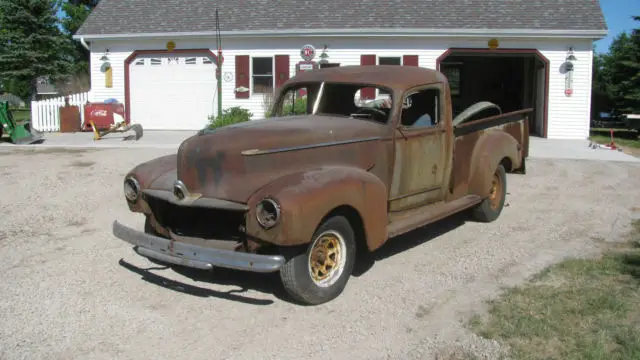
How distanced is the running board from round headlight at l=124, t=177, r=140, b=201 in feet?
7.37

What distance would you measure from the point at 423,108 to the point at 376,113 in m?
0.77

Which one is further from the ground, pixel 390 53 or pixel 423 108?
pixel 390 53

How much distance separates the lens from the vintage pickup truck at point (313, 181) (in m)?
4.77

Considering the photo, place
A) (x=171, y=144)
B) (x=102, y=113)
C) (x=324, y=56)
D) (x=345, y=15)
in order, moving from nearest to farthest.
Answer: (x=171, y=144)
(x=102, y=113)
(x=324, y=56)
(x=345, y=15)

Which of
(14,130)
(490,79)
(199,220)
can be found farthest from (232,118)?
(490,79)

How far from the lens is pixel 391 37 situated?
18516 mm

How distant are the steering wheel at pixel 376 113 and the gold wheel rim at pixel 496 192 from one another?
236 cm

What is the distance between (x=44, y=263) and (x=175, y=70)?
1418cm

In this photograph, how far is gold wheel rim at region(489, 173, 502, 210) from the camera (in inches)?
314

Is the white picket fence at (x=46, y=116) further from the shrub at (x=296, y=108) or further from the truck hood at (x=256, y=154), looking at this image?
the truck hood at (x=256, y=154)

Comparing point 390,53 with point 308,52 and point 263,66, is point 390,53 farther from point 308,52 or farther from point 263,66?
point 263,66

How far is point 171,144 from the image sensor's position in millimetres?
15398

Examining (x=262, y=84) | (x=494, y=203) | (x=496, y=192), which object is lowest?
(x=494, y=203)

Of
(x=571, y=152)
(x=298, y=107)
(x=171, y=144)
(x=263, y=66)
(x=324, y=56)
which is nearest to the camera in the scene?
(x=298, y=107)
